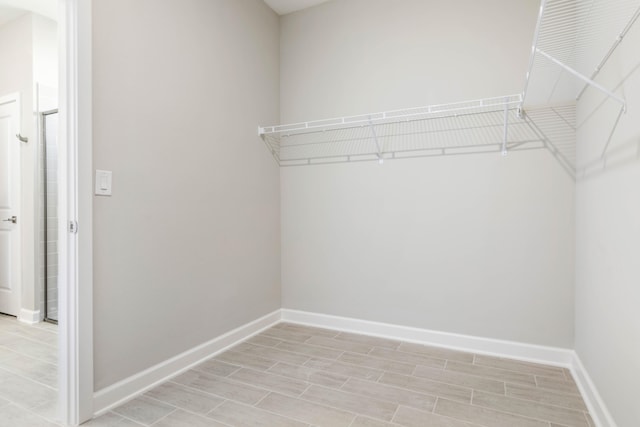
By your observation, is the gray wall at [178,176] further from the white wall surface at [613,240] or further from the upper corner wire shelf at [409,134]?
the white wall surface at [613,240]

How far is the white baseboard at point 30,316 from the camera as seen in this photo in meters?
3.14

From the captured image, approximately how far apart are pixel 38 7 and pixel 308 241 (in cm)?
314

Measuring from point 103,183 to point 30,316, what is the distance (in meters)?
2.34

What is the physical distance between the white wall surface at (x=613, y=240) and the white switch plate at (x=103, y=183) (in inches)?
88.0

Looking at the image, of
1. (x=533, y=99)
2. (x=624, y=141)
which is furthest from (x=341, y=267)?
(x=624, y=141)

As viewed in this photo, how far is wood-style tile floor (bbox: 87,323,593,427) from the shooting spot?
5.50ft

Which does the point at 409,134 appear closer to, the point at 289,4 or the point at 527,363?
the point at 289,4

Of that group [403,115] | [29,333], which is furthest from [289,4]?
[29,333]

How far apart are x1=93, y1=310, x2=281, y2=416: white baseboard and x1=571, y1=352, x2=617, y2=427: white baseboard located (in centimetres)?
213

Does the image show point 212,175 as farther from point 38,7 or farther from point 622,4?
point 38,7

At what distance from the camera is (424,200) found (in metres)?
2.59

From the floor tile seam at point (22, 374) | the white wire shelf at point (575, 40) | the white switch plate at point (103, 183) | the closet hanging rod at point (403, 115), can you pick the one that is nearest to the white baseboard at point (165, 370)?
the floor tile seam at point (22, 374)

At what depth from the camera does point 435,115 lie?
8.38ft

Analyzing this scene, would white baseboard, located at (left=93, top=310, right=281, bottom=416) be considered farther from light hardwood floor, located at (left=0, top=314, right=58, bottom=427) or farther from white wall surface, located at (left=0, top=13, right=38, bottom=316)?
white wall surface, located at (left=0, top=13, right=38, bottom=316)
